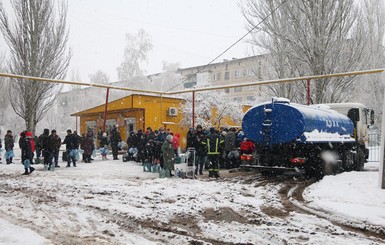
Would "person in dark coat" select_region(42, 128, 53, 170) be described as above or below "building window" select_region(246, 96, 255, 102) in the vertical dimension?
below

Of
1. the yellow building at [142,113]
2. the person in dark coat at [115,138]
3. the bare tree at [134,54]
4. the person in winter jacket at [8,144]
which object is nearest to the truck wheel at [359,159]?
the person in dark coat at [115,138]

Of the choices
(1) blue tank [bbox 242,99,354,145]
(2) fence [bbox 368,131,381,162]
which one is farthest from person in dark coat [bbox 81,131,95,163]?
(2) fence [bbox 368,131,381,162]

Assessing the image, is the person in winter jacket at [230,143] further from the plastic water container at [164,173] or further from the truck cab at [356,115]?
the truck cab at [356,115]

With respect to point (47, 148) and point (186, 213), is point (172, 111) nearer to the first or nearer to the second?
point (47, 148)

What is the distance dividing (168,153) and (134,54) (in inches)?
1454

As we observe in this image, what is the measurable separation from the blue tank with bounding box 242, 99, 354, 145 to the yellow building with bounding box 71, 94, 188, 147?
484 inches

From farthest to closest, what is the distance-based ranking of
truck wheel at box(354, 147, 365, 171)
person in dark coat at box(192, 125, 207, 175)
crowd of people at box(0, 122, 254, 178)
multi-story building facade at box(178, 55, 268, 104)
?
1. multi-story building facade at box(178, 55, 268, 104)
2. truck wheel at box(354, 147, 365, 171)
3. person in dark coat at box(192, 125, 207, 175)
4. crowd of people at box(0, 122, 254, 178)

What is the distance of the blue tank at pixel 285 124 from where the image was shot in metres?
11.9

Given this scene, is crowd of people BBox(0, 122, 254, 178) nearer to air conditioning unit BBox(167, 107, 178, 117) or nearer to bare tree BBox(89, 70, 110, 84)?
air conditioning unit BBox(167, 107, 178, 117)

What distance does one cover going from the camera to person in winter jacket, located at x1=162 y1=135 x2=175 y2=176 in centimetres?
1245

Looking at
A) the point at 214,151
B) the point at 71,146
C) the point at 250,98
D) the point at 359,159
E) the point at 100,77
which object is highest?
the point at 100,77

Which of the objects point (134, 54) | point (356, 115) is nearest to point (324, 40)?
point (356, 115)

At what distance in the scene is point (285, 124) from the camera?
12039 millimetres

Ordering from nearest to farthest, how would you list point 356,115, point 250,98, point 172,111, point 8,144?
1. point 356,115
2. point 8,144
3. point 172,111
4. point 250,98
